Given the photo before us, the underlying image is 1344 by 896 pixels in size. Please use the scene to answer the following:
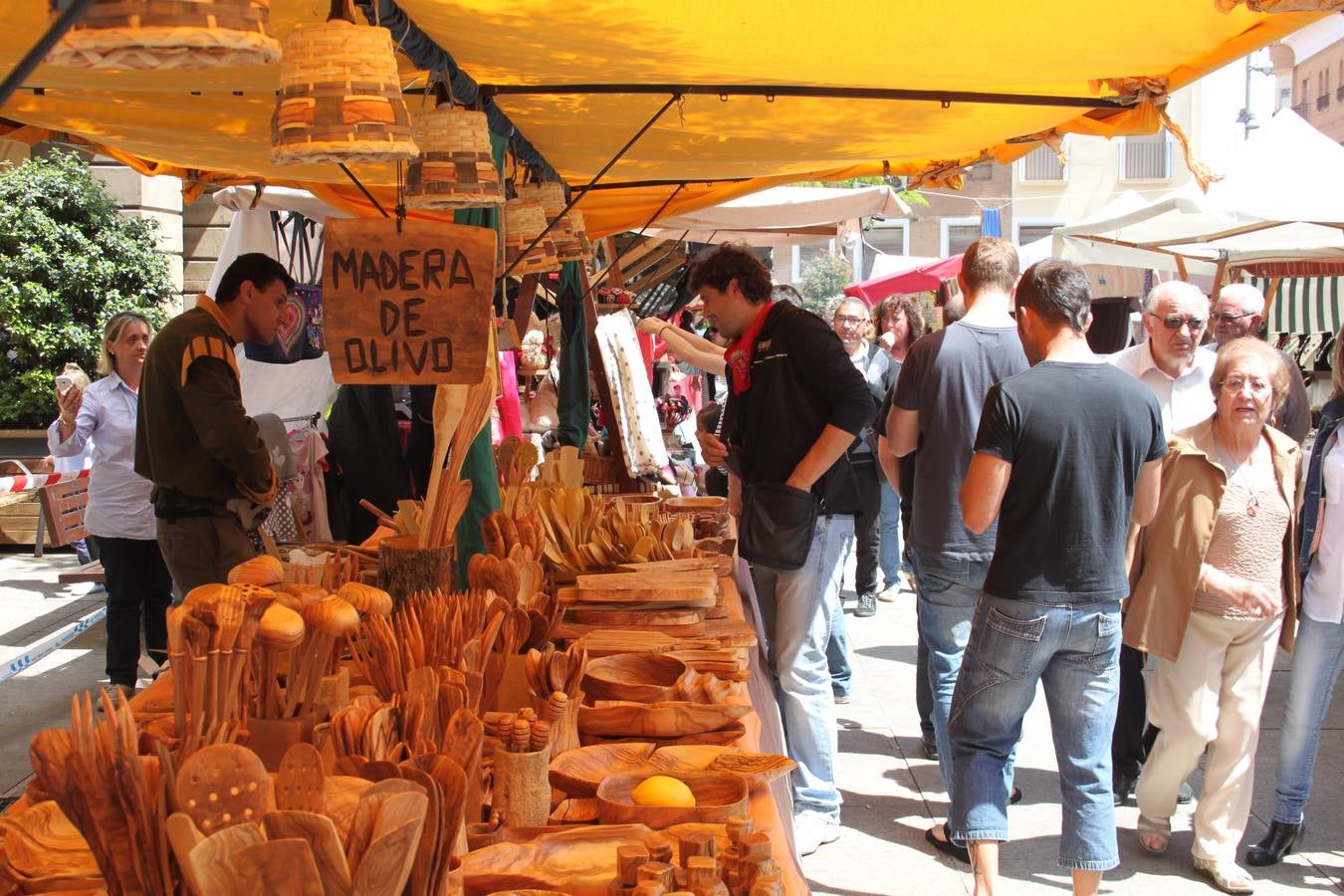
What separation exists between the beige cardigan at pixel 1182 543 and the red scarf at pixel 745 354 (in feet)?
3.99

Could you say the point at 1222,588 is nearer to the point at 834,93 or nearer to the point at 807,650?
the point at 807,650

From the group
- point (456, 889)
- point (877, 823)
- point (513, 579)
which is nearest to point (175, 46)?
point (456, 889)

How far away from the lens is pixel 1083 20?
291 cm

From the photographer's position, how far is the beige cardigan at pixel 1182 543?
346 cm

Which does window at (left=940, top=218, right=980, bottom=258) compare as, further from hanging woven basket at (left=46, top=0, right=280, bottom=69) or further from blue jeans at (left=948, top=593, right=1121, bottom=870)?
hanging woven basket at (left=46, top=0, right=280, bottom=69)

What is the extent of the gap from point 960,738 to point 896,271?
1342 cm

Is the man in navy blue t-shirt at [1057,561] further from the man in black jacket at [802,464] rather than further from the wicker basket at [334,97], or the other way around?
the wicker basket at [334,97]

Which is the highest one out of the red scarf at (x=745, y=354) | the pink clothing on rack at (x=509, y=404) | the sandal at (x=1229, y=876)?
the red scarf at (x=745, y=354)

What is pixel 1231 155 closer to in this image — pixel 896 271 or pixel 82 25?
pixel 82 25

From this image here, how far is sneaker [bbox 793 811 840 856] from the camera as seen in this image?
146 inches

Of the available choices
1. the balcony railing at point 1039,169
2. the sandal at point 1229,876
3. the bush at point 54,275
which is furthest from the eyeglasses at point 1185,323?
the balcony railing at point 1039,169

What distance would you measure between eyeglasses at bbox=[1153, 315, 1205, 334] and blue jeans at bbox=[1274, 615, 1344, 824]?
36.6 inches

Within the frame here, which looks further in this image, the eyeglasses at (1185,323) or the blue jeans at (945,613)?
the eyeglasses at (1185,323)

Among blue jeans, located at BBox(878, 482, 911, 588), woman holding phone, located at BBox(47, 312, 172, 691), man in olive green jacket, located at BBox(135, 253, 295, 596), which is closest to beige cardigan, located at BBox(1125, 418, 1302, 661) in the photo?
man in olive green jacket, located at BBox(135, 253, 295, 596)
